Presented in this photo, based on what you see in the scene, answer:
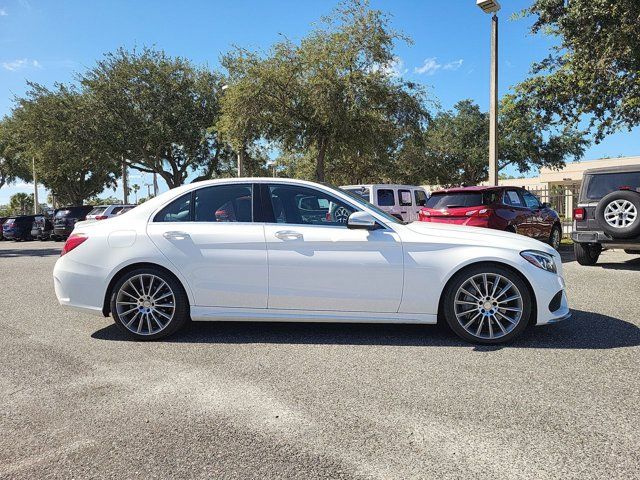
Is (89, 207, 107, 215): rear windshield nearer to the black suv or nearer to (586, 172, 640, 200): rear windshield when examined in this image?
the black suv

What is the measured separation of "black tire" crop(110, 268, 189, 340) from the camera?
5.05 meters

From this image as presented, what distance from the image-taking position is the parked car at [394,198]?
593 inches

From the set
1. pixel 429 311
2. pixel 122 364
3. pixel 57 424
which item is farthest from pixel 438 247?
pixel 57 424

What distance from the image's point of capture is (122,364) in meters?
4.37

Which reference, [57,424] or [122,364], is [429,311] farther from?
[57,424]

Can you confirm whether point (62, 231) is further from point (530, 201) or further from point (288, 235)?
point (288, 235)

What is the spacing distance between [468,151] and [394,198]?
1000 inches

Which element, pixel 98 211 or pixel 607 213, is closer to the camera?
pixel 607 213

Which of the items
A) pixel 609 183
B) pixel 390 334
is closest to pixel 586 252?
pixel 609 183

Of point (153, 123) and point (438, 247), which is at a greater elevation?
point (153, 123)

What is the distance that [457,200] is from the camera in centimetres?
1043

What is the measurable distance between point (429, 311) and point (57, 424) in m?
3.13

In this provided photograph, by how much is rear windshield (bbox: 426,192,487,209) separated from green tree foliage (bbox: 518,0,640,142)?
5597mm

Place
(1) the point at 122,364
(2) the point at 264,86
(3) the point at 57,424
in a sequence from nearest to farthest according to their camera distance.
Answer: (3) the point at 57,424 < (1) the point at 122,364 < (2) the point at 264,86
